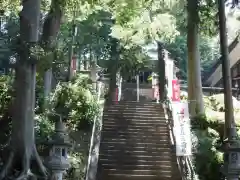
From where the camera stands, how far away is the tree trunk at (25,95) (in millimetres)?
11438

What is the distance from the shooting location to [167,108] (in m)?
18.0

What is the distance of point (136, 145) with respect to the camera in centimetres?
1571

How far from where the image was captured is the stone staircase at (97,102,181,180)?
14.1 meters

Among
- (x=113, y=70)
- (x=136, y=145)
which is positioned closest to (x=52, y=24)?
(x=136, y=145)

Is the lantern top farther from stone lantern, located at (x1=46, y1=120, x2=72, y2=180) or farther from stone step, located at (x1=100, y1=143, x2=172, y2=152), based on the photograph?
stone step, located at (x1=100, y1=143, x2=172, y2=152)

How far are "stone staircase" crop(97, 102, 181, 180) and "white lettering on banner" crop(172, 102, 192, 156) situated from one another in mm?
1256

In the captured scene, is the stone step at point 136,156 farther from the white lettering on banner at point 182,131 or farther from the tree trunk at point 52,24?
the tree trunk at point 52,24

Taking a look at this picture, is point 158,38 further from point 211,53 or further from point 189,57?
point 211,53

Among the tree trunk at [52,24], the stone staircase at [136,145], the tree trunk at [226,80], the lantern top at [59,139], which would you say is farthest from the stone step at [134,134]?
the lantern top at [59,139]

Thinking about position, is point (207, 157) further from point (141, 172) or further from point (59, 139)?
point (59, 139)

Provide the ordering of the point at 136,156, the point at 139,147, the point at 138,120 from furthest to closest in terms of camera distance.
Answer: the point at 138,120, the point at 139,147, the point at 136,156

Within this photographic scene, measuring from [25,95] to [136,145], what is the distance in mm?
5389

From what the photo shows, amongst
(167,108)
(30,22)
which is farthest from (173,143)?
(30,22)

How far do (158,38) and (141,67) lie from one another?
6.17m
